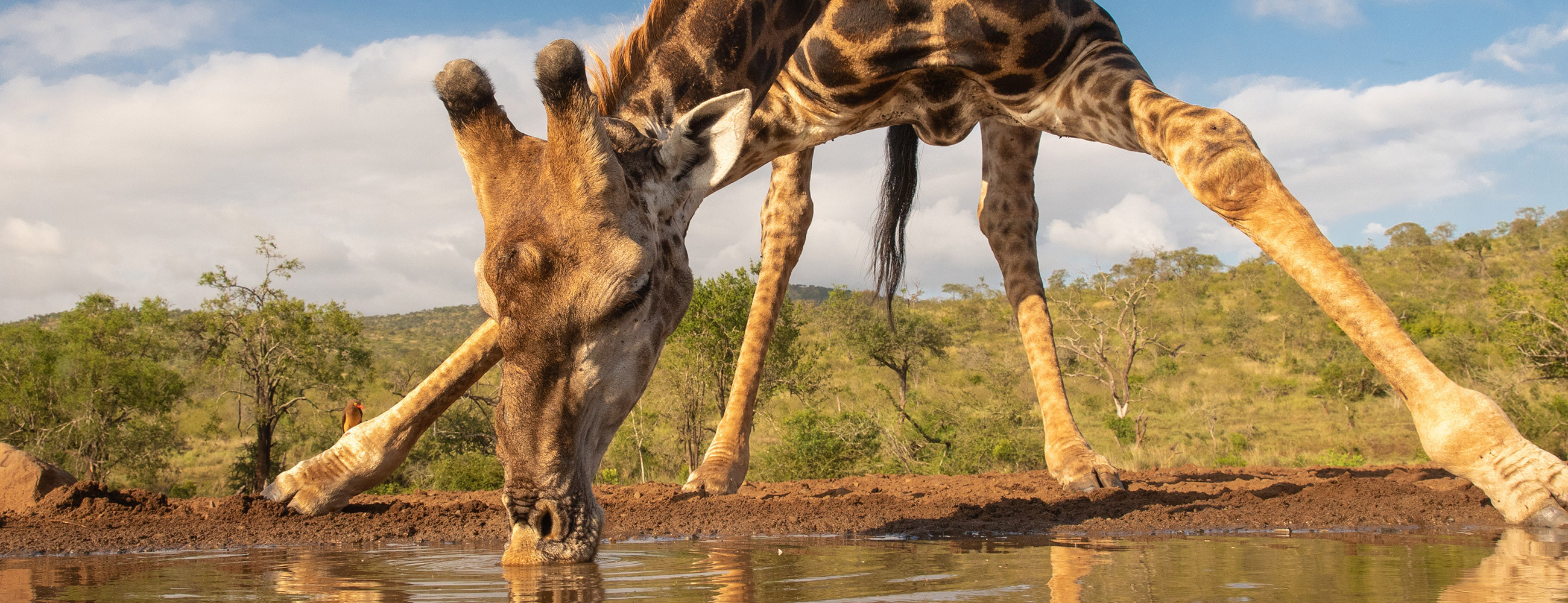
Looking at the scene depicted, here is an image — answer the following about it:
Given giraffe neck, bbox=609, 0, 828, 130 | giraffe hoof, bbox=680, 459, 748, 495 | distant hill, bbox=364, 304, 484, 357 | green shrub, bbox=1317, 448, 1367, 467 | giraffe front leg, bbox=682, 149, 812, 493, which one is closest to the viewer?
giraffe neck, bbox=609, 0, 828, 130

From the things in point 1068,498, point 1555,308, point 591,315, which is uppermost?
point 1555,308

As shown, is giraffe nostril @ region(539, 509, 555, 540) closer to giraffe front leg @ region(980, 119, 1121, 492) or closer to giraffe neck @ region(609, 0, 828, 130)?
giraffe neck @ region(609, 0, 828, 130)

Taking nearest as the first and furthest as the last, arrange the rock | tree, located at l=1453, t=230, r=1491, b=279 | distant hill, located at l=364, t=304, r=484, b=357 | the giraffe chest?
the giraffe chest → the rock → tree, located at l=1453, t=230, r=1491, b=279 → distant hill, located at l=364, t=304, r=484, b=357

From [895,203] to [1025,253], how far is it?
1.29 meters

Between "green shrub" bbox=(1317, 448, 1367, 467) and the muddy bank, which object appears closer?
the muddy bank

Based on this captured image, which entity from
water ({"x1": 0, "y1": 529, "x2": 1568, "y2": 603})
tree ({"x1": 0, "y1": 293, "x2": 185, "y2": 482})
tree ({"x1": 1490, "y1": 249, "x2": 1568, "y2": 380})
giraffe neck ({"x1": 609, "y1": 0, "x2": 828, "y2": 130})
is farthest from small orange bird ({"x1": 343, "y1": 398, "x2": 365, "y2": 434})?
tree ({"x1": 1490, "y1": 249, "x2": 1568, "y2": 380})

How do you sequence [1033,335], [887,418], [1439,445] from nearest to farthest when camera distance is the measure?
1. [1439,445]
2. [1033,335]
3. [887,418]

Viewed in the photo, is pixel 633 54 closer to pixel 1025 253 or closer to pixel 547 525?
pixel 547 525

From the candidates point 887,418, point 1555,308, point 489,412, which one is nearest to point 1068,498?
point 887,418

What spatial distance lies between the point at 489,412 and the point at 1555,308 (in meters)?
19.4

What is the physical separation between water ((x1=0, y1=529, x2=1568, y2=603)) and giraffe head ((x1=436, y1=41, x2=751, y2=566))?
0.31m

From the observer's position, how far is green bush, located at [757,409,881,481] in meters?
13.4

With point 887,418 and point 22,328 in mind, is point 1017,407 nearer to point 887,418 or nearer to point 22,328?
point 887,418

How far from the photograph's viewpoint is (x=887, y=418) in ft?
56.1
